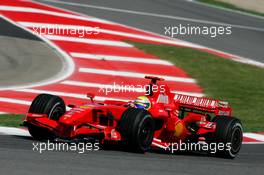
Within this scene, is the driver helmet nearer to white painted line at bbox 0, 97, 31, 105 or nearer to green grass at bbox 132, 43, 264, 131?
green grass at bbox 132, 43, 264, 131

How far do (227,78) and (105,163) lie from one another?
1214 cm

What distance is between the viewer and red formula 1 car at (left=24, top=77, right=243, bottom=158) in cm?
1179

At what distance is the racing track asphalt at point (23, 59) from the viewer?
1958 cm

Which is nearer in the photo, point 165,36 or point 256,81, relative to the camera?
point 256,81

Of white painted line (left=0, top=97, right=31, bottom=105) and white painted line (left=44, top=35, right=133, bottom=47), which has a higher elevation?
white painted line (left=44, top=35, right=133, bottom=47)

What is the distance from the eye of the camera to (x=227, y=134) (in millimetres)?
12797

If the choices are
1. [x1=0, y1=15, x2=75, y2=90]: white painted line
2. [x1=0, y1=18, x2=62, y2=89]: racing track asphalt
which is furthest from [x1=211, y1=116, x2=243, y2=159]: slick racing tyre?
[x1=0, y1=18, x2=62, y2=89]: racing track asphalt

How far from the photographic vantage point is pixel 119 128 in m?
11.8

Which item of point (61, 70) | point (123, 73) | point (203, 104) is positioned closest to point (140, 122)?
point (203, 104)

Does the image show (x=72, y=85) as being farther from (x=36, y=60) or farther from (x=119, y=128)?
(x=119, y=128)

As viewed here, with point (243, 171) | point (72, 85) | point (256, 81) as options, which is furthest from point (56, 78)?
point (243, 171)

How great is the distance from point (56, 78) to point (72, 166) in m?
10.2

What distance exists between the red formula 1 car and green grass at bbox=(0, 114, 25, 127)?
6.83 feet

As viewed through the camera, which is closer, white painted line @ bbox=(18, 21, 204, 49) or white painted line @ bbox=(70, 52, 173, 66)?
white painted line @ bbox=(70, 52, 173, 66)
